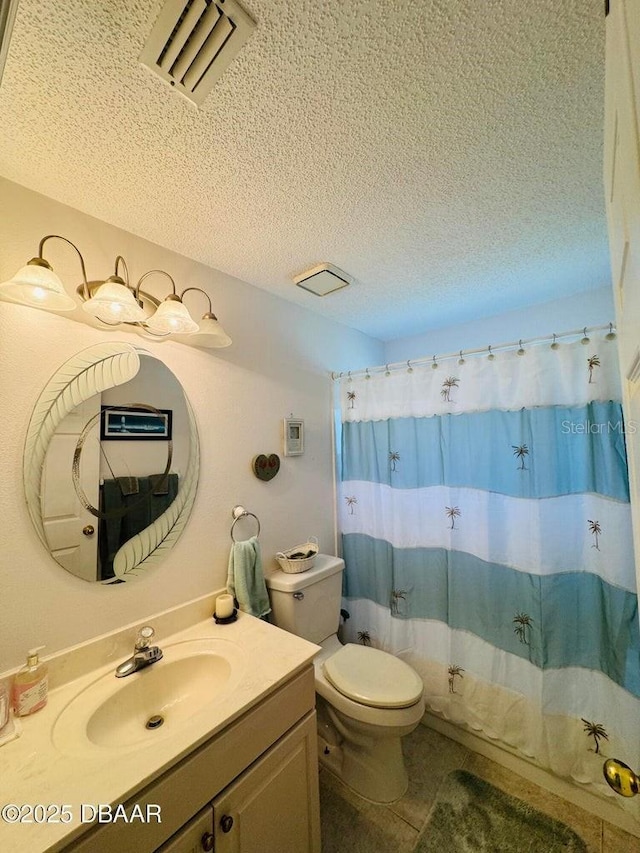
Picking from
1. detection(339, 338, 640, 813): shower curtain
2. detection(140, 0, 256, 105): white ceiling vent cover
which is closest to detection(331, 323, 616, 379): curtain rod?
detection(339, 338, 640, 813): shower curtain

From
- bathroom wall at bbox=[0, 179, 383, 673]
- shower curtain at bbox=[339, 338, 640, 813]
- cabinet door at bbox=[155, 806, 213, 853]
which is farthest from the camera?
shower curtain at bbox=[339, 338, 640, 813]

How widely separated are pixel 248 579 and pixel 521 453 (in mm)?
1331

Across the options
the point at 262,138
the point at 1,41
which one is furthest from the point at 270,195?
the point at 1,41

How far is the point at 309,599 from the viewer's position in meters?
1.51

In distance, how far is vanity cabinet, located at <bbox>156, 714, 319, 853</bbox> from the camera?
0.75 m

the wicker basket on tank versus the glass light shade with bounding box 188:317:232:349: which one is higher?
the glass light shade with bounding box 188:317:232:349

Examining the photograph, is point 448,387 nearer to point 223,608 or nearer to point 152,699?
point 223,608

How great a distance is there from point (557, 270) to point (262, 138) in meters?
1.46

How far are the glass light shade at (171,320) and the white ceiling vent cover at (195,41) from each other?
0.59m

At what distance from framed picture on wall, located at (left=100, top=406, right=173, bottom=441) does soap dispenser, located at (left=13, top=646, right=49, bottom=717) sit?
0.66 meters

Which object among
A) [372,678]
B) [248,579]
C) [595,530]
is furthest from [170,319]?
[595,530]

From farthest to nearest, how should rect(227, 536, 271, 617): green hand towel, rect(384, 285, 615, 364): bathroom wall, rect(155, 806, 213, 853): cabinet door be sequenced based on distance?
rect(384, 285, 615, 364): bathroom wall
rect(227, 536, 271, 617): green hand towel
rect(155, 806, 213, 853): cabinet door

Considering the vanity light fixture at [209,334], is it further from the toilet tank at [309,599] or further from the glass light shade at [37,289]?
the toilet tank at [309,599]

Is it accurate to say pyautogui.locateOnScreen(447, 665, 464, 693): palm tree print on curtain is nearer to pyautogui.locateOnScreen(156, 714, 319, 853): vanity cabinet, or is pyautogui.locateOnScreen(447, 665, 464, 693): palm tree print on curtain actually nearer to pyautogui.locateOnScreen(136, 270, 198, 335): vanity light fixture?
pyautogui.locateOnScreen(156, 714, 319, 853): vanity cabinet
